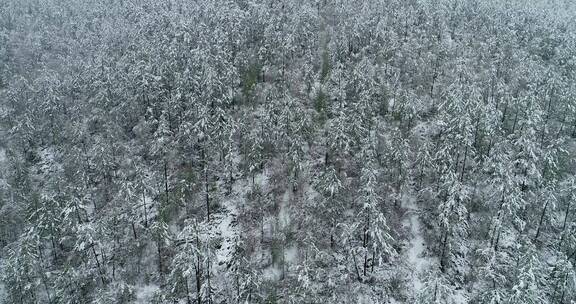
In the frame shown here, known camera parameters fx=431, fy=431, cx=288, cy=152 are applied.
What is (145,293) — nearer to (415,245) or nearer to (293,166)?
(293,166)

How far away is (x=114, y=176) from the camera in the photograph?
47531mm

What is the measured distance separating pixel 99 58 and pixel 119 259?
1276 inches

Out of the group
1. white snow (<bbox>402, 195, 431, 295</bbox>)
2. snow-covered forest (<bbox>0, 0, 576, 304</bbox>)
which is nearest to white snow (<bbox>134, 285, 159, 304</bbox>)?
snow-covered forest (<bbox>0, 0, 576, 304</bbox>)

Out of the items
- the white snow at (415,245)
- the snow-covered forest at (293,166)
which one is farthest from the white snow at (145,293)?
the white snow at (415,245)

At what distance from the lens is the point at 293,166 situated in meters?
43.4

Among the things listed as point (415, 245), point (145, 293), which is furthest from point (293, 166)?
point (145, 293)

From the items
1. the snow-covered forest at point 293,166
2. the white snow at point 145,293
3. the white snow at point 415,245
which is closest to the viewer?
the snow-covered forest at point 293,166

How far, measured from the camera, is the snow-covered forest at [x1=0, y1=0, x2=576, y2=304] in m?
37.0

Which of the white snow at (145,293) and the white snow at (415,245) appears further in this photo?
the white snow at (415,245)

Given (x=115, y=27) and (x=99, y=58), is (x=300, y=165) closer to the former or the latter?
(x=99, y=58)

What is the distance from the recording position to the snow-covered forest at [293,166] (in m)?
37.0

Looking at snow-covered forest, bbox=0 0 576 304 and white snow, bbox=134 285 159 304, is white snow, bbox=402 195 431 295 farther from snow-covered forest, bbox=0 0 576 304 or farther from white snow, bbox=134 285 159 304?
white snow, bbox=134 285 159 304

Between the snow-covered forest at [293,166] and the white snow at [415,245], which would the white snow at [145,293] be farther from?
the white snow at [415,245]

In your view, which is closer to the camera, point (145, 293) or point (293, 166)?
point (145, 293)
